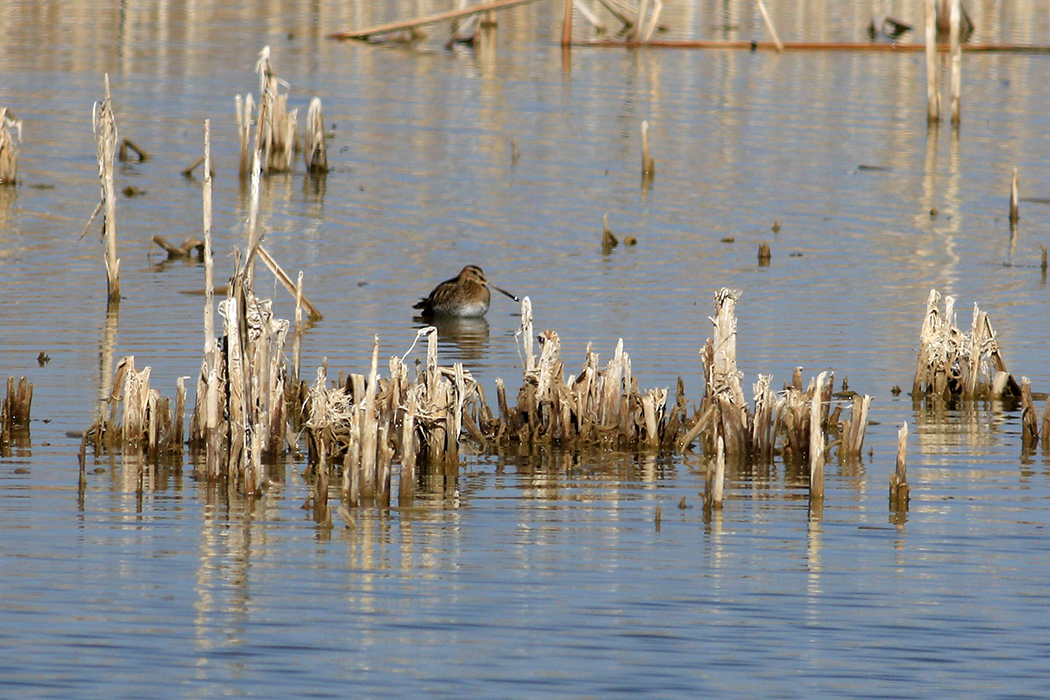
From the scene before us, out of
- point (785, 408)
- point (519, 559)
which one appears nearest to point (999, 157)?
point (785, 408)

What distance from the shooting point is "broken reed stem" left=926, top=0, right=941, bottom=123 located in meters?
34.0

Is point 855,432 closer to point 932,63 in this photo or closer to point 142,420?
point 142,420

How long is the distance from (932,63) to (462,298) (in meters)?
19.1

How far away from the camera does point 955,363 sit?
13875mm

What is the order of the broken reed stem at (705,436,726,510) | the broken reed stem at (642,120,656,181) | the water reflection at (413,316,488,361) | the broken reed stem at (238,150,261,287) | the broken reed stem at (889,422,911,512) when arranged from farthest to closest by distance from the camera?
the broken reed stem at (642,120,656,181) < the water reflection at (413,316,488,361) < the broken reed stem at (889,422,911,512) < the broken reed stem at (705,436,726,510) < the broken reed stem at (238,150,261,287)

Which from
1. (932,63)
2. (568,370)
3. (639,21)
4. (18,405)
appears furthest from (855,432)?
(639,21)

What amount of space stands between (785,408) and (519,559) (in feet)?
10.3

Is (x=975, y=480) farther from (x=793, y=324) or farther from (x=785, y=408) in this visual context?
(x=793, y=324)

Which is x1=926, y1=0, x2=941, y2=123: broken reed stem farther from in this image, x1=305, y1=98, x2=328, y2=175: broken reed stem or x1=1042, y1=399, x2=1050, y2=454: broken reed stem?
x1=1042, y1=399, x2=1050, y2=454: broken reed stem

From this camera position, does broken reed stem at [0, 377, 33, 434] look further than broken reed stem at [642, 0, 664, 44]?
No

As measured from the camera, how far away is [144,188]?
88.6ft

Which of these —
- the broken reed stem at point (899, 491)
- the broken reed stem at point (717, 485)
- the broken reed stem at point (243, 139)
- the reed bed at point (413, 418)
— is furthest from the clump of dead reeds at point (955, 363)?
the broken reed stem at point (243, 139)

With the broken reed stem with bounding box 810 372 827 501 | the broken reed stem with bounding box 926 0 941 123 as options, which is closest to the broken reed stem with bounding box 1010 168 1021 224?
the broken reed stem with bounding box 926 0 941 123

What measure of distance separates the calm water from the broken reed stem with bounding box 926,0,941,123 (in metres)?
0.52
